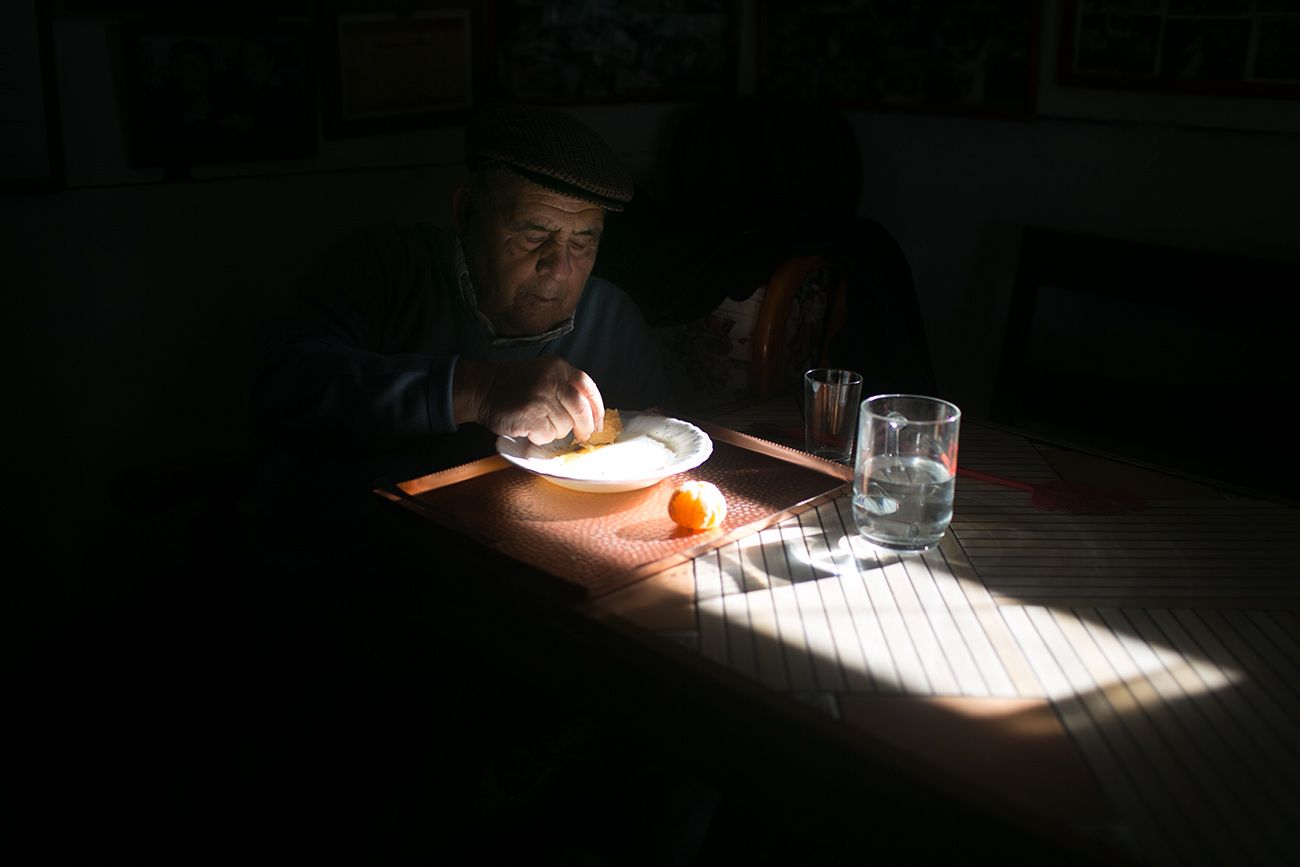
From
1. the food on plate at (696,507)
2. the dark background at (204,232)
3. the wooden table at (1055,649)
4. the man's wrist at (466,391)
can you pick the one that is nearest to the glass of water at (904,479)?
the wooden table at (1055,649)

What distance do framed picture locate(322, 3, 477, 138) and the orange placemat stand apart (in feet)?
4.23

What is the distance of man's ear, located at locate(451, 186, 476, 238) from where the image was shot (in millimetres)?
1776

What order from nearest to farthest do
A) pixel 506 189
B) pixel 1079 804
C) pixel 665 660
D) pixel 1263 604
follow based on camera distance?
pixel 1079 804 < pixel 665 660 < pixel 1263 604 < pixel 506 189

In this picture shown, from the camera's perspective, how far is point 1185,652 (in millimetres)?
1112

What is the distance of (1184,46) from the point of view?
2658mm

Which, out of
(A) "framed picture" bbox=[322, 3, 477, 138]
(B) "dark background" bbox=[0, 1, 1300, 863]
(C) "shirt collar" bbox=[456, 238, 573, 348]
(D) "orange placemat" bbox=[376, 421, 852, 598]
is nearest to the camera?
(D) "orange placemat" bbox=[376, 421, 852, 598]

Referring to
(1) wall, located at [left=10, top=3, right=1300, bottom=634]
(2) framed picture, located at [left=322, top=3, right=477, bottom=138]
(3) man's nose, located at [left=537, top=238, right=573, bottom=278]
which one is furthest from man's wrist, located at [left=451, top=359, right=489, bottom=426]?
(2) framed picture, located at [left=322, top=3, right=477, bottom=138]

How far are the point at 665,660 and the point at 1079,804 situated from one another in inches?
14.8

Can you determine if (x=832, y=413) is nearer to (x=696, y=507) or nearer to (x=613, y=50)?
(x=696, y=507)

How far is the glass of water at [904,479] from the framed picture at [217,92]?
1548mm

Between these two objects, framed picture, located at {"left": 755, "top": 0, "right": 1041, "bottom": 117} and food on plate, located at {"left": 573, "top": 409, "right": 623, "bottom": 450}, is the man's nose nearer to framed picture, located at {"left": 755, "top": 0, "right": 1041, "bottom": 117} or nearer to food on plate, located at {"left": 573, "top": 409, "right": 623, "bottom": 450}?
food on plate, located at {"left": 573, "top": 409, "right": 623, "bottom": 450}

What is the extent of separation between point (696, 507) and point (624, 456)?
229 millimetres

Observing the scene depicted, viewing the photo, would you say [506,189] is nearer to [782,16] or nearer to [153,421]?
[153,421]

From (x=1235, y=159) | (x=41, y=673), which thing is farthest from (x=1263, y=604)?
(x=41, y=673)
